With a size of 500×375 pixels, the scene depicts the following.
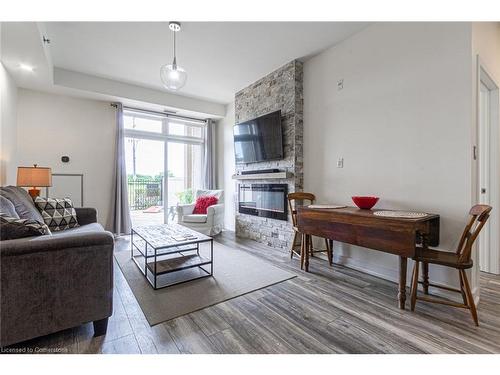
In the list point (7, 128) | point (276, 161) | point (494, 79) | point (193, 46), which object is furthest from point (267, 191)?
point (7, 128)

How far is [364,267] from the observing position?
264 centimetres

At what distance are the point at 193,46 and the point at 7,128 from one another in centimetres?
261

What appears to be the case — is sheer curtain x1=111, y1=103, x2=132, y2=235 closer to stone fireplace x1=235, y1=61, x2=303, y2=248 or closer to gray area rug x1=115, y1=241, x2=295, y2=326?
gray area rug x1=115, y1=241, x2=295, y2=326

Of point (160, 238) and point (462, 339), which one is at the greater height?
point (160, 238)

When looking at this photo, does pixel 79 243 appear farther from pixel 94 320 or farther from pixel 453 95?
pixel 453 95

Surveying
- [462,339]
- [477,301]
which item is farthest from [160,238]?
[477,301]

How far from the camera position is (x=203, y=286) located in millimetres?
2240

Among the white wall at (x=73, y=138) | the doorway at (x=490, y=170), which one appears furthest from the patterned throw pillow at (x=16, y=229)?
the doorway at (x=490, y=170)

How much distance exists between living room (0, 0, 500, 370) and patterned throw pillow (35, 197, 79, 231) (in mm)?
23

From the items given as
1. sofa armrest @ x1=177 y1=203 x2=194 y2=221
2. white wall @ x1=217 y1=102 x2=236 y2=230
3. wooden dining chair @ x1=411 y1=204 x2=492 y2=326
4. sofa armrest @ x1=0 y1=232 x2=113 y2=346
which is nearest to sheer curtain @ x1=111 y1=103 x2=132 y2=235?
sofa armrest @ x1=177 y1=203 x2=194 y2=221

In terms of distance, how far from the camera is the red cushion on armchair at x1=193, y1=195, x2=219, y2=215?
14.7 feet
